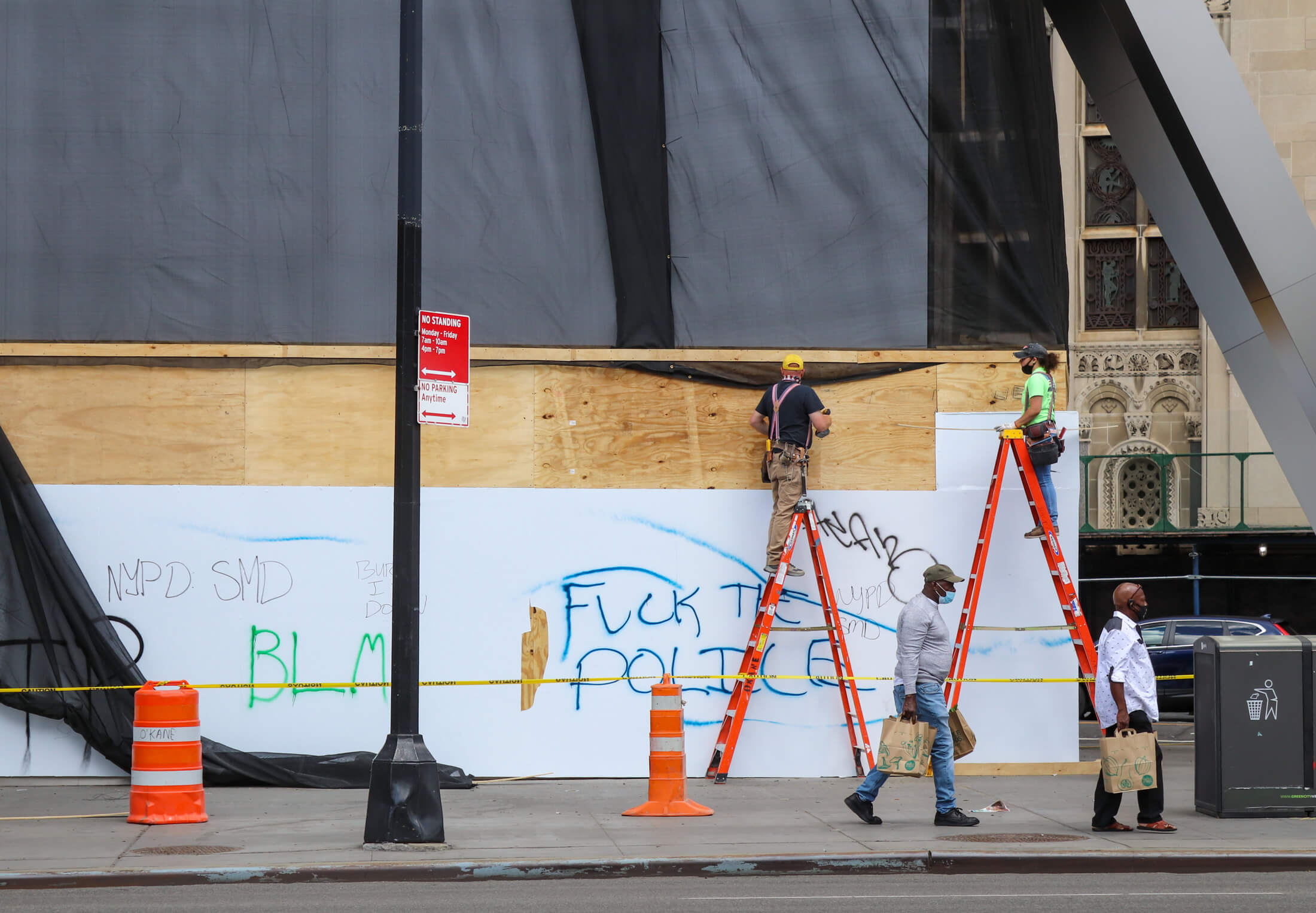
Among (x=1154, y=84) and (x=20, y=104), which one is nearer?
(x=20, y=104)

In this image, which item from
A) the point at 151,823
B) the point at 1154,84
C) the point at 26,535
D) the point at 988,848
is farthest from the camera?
the point at 1154,84

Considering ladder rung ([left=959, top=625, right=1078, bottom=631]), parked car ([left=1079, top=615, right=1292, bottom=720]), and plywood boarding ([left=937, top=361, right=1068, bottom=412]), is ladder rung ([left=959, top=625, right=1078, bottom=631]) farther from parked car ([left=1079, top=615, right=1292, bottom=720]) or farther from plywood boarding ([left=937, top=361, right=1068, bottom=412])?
parked car ([left=1079, top=615, right=1292, bottom=720])

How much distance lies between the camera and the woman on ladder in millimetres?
12094

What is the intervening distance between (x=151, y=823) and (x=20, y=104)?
6427 mm

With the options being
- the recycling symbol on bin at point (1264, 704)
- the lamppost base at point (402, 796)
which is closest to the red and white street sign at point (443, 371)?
the lamppost base at point (402, 796)

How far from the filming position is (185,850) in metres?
8.80

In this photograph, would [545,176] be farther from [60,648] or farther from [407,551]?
[60,648]

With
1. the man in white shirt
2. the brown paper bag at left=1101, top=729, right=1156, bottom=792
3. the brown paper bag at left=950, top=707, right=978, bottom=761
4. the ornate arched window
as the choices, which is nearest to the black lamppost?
the brown paper bag at left=950, top=707, right=978, bottom=761

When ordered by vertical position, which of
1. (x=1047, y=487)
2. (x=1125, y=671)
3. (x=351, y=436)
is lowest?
(x=1125, y=671)

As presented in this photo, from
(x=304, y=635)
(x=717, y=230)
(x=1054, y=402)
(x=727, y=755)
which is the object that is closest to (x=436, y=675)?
(x=304, y=635)

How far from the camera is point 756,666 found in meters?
12.1

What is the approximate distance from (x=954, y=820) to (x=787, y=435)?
3.56 meters

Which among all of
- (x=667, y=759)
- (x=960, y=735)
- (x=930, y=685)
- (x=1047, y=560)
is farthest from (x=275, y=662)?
(x=1047, y=560)

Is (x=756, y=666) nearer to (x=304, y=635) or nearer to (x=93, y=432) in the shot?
(x=304, y=635)
